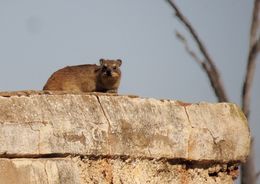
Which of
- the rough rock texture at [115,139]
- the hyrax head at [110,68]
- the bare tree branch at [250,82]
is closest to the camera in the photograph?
the rough rock texture at [115,139]

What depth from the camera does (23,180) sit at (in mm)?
7094

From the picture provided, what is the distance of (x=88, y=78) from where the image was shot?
40.8 ft

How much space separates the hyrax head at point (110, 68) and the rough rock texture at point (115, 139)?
4.33 metres

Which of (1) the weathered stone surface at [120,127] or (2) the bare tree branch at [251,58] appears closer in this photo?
(1) the weathered stone surface at [120,127]

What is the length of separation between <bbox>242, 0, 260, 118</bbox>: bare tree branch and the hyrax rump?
9.03 feet

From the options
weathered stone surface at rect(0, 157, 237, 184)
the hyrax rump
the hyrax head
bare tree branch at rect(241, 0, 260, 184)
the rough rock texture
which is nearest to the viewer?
weathered stone surface at rect(0, 157, 237, 184)

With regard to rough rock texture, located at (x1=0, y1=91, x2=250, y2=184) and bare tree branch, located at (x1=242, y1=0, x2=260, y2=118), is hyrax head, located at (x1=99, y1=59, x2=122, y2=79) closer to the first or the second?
bare tree branch, located at (x1=242, y1=0, x2=260, y2=118)

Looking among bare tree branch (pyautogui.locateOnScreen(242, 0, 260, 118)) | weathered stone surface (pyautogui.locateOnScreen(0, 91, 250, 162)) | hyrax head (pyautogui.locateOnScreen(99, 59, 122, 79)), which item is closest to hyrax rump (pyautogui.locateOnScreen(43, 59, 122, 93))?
hyrax head (pyautogui.locateOnScreen(99, 59, 122, 79))

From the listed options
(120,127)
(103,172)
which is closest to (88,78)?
(120,127)

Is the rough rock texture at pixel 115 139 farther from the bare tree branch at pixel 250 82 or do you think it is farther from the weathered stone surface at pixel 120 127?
the bare tree branch at pixel 250 82

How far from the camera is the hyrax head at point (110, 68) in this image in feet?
42.6

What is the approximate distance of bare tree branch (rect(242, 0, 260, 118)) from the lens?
10164 millimetres

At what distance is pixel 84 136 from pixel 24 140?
650mm

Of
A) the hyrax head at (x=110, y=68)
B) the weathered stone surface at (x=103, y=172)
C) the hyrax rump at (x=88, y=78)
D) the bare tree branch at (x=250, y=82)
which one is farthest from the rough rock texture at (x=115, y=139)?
the hyrax head at (x=110, y=68)
